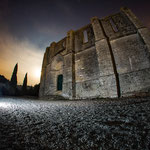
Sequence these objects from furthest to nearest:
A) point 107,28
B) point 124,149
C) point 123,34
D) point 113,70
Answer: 1. point 107,28
2. point 123,34
3. point 113,70
4. point 124,149

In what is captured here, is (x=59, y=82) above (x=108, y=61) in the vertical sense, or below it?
below

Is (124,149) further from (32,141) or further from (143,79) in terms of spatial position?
(143,79)

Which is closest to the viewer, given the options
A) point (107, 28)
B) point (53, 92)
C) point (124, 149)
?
point (124, 149)

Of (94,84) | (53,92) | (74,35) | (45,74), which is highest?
(74,35)

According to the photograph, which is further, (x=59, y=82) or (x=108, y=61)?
(x=59, y=82)

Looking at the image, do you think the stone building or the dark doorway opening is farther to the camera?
the dark doorway opening

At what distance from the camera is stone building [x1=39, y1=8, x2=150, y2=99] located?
5.12 metres

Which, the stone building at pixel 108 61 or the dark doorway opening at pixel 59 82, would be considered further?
the dark doorway opening at pixel 59 82

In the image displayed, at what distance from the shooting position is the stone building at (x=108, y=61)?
16.8ft

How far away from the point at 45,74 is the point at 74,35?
6.99 meters

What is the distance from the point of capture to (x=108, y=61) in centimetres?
590

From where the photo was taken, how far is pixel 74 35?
9.59m

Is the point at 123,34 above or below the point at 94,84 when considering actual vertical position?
above

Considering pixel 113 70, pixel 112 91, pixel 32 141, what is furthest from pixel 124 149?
pixel 113 70
